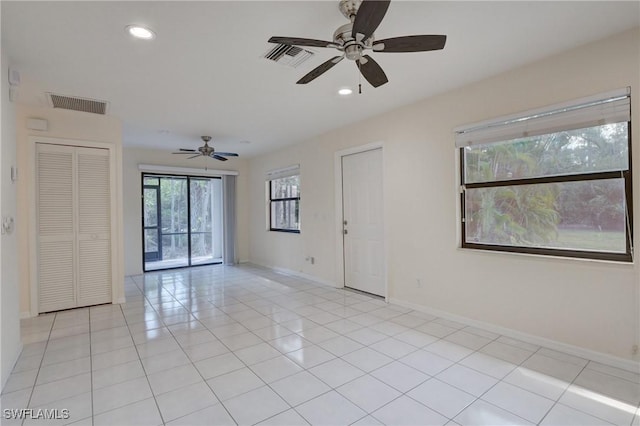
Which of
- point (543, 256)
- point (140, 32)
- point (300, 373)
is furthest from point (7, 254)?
point (543, 256)

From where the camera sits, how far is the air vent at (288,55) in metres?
2.48

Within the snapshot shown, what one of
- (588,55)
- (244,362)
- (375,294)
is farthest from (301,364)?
(588,55)

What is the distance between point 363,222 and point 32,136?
4.29 m

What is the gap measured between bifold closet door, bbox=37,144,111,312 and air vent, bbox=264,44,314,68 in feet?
9.82

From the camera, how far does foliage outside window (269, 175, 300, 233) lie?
6246 millimetres

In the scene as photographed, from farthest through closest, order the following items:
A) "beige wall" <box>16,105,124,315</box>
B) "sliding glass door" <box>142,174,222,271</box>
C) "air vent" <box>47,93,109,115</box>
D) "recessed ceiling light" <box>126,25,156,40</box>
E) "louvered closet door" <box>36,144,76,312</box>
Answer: "sliding glass door" <box>142,174,222,271</box> < "louvered closet door" <box>36,144,76,312</box> < "beige wall" <box>16,105,124,315</box> < "air vent" <box>47,93,109,115</box> < "recessed ceiling light" <box>126,25,156,40</box>

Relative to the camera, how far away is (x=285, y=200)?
6547 millimetres

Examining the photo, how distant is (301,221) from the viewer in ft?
19.3

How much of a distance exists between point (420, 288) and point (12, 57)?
449cm

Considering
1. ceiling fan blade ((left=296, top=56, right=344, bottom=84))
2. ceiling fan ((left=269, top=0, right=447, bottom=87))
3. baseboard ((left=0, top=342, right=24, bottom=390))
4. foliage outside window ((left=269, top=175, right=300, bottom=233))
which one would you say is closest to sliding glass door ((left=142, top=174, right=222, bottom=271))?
foliage outside window ((left=269, top=175, right=300, bottom=233))

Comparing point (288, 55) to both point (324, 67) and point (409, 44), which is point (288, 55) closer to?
point (324, 67)

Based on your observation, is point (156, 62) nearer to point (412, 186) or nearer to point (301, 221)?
point (412, 186)

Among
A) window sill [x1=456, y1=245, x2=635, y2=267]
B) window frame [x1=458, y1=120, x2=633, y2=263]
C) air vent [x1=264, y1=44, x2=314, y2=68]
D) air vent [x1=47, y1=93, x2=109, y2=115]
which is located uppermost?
air vent [x1=47, y1=93, x2=109, y2=115]

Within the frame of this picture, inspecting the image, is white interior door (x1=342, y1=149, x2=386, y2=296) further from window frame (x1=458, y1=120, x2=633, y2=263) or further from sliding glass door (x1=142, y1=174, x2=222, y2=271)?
sliding glass door (x1=142, y1=174, x2=222, y2=271)
